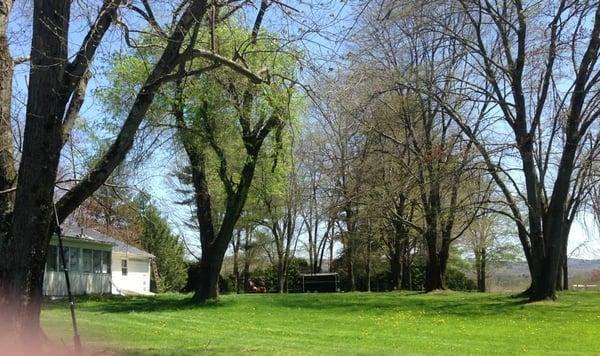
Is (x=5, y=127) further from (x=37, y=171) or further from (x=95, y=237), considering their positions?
(x=95, y=237)

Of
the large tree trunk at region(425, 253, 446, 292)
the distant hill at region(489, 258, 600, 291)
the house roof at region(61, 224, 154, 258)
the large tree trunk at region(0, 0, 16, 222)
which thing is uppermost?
the large tree trunk at region(0, 0, 16, 222)

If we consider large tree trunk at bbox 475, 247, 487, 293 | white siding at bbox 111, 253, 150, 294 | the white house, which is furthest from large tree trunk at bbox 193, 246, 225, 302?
large tree trunk at bbox 475, 247, 487, 293

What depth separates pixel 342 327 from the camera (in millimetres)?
16328

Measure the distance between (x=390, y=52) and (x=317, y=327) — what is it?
14978 mm

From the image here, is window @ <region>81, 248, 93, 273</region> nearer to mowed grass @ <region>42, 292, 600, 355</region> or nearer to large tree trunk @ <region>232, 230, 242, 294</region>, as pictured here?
mowed grass @ <region>42, 292, 600, 355</region>

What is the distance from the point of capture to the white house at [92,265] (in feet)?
102

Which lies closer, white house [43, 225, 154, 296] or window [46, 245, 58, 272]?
window [46, 245, 58, 272]

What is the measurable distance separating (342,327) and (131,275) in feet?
99.1

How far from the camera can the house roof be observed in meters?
31.7

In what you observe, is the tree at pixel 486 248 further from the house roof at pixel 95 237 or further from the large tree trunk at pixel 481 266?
the house roof at pixel 95 237

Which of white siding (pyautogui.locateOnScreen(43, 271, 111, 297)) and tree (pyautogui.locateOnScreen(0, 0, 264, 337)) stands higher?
tree (pyautogui.locateOnScreen(0, 0, 264, 337))

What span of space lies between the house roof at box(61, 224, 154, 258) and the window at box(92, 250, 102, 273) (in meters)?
0.82

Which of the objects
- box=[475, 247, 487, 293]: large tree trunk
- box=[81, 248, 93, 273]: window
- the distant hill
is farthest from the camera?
box=[475, 247, 487, 293]: large tree trunk

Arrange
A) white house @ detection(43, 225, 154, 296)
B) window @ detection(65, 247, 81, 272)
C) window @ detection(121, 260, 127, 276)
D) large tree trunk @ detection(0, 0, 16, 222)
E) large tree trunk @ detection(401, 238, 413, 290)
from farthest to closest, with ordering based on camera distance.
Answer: large tree trunk @ detection(401, 238, 413, 290)
window @ detection(121, 260, 127, 276)
window @ detection(65, 247, 81, 272)
white house @ detection(43, 225, 154, 296)
large tree trunk @ detection(0, 0, 16, 222)
